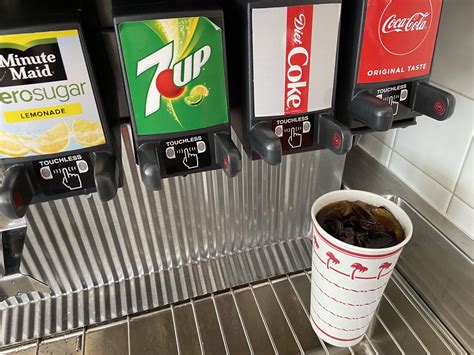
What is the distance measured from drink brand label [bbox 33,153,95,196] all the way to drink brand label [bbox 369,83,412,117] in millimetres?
298

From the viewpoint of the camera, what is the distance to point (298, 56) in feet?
1.22

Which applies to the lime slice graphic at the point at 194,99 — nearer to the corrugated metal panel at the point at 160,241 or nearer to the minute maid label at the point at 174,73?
the minute maid label at the point at 174,73

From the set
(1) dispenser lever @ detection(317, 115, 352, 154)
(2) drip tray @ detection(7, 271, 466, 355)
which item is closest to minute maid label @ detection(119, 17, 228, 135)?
(1) dispenser lever @ detection(317, 115, 352, 154)

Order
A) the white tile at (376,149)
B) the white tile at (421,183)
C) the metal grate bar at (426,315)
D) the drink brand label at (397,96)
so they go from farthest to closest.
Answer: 1. the white tile at (376,149)
2. the white tile at (421,183)
3. the metal grate bar at (426,315)
4. the drink brand label at (397,96)

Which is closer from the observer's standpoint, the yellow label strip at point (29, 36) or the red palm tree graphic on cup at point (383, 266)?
the yellow label strip at point (29, 36)

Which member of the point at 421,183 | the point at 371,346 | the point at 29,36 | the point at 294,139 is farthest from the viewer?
the point at 421,183

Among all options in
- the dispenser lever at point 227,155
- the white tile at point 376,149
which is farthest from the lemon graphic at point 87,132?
the white tile at point 376,149

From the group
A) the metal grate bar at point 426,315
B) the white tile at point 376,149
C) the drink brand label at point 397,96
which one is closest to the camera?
the drink brand label at point 397,96

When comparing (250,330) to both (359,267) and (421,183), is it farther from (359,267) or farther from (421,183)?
(421,183)

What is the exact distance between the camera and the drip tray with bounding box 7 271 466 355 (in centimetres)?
58

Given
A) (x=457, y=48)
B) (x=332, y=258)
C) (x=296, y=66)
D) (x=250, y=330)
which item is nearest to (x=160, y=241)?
(x=250, y=330)

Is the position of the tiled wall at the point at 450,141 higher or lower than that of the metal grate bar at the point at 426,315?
higher

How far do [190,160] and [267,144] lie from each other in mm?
86

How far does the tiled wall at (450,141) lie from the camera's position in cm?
58
